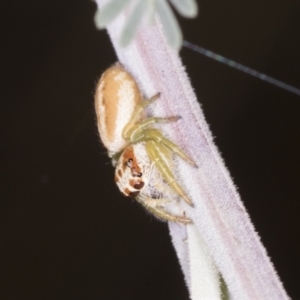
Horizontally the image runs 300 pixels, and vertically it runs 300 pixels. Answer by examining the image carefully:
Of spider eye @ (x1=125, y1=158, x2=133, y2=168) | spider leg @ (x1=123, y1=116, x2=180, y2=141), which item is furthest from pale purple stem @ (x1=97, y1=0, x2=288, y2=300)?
spider eye @ (x1=125, y1=158, x2=133, y2=168)

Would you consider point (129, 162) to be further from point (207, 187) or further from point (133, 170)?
point (207, 187)

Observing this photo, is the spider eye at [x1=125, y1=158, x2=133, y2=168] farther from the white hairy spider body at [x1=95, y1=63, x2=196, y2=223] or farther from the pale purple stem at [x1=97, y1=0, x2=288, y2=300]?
the pale purple stem at [x1=97, y1=0, x2=288, y2=300]

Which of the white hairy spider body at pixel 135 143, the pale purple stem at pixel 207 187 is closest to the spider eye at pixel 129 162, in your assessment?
the white hairy spider body at pixel 135 143

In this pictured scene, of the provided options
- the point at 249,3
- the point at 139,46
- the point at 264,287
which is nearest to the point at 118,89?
the point at 139,46

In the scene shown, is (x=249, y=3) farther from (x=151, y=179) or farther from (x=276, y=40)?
(x=151, y=179)

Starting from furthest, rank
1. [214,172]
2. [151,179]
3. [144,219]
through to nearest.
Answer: [144,219] → [151,179] → [214,172]

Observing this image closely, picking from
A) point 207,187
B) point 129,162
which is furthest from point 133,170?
point 207,187

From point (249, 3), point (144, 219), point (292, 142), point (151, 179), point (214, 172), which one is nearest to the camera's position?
point (214, 172)
